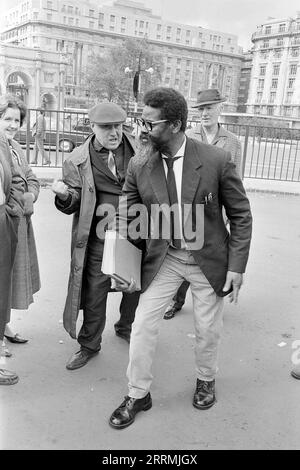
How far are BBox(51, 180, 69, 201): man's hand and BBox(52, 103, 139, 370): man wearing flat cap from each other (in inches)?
0.4

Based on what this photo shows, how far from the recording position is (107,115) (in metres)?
3.02

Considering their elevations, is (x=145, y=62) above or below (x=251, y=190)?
above

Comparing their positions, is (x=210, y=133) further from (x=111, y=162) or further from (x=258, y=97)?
(x=258, y=97)

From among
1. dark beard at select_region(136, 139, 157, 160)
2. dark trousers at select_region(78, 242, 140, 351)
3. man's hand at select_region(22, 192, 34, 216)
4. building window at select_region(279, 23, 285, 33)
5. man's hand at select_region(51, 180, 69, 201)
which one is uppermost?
building window at select_region(279, 23, 285, 33)

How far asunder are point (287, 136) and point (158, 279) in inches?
496

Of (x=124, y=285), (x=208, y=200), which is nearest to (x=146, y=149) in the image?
(x=208, y=200)

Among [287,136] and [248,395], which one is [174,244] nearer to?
[248,395]

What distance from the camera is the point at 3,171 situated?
273cm

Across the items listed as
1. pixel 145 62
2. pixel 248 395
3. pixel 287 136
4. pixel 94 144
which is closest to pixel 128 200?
pixel 94 144

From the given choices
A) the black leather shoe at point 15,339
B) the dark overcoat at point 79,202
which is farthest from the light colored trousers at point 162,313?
the black leather shoe at point 15,339

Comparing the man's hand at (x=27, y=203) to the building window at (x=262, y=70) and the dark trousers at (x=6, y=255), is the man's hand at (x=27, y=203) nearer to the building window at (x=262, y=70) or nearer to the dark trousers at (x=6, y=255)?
the dark trousers at (x=6, y=255)

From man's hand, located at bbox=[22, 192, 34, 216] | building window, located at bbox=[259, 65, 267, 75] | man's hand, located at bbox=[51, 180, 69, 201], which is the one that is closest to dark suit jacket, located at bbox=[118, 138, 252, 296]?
man's hand, located at bbox=[51, 180, 69, 201]

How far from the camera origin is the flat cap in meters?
3.02

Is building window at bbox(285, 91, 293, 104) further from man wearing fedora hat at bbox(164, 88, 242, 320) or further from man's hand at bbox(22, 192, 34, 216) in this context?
man's hand at bbox(22, 192, 34, 216)
